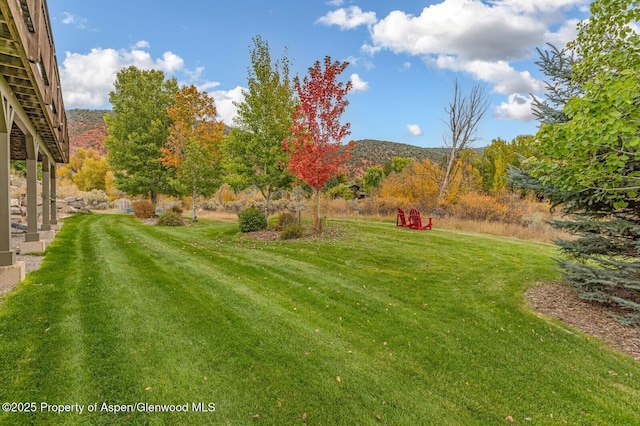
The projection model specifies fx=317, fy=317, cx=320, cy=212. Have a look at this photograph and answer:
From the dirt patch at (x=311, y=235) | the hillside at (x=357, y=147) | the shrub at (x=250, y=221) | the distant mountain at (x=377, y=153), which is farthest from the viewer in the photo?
the hillside at (x=357, y=147)

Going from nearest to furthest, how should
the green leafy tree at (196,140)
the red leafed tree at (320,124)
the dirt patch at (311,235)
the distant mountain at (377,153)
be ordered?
1. the red leafed tree at (320,124)
2. the dirt patch at (311,235)
3. the green leafy tree at (196,140)
4. the distant mountain at (377,153)

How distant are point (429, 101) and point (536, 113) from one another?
15481mm

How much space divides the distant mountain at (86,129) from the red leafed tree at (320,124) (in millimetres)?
48939

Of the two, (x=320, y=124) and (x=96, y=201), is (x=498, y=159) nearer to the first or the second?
(x=320, y=124)

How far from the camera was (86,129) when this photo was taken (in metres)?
54.4

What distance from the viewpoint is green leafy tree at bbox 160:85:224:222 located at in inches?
670

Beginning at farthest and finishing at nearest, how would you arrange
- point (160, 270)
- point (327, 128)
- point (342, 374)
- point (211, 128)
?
point (211, 128) → point (327, 128) → point (160, 270) → point (342, 374)

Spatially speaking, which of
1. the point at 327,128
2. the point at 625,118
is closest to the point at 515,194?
the point at 327,128

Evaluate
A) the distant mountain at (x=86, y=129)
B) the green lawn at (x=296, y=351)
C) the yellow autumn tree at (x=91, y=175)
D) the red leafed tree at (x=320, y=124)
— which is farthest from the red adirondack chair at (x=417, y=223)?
the distant mountain at (x=86, y=129)

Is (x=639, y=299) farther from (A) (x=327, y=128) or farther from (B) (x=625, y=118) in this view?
(A) (x=327, y=128)

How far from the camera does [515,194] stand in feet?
61.1

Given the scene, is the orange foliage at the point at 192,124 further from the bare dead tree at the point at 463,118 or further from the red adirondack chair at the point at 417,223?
the bare dead tree at the point at 463,118

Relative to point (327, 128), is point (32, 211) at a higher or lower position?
lower

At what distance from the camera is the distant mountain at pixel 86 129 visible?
50719 millimetres
